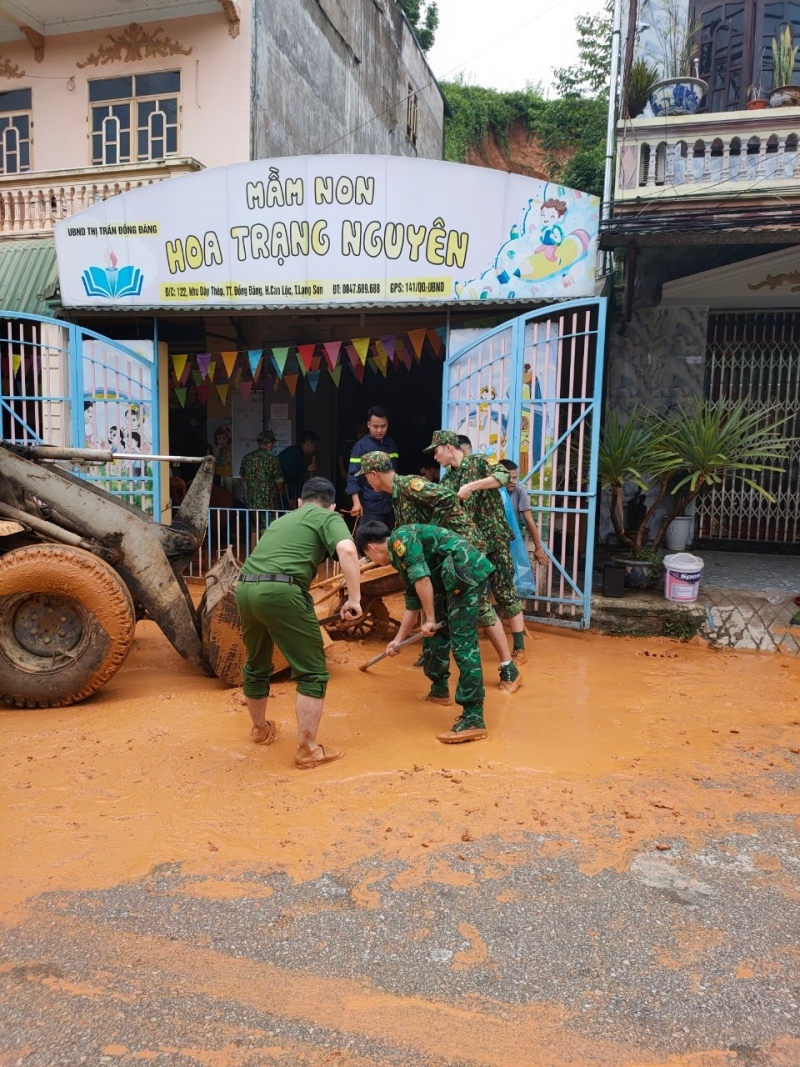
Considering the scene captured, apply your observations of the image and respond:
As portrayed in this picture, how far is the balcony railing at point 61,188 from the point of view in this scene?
34.0ft

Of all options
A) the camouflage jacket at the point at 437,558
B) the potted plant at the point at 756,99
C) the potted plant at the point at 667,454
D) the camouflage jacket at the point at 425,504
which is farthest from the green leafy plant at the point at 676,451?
the potted plant at the point at 756,99

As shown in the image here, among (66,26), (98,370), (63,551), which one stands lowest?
(63,551)

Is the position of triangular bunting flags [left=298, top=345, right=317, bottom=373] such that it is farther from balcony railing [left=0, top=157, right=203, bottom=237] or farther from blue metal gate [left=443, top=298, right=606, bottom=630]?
balcony railing [left=0, top=157, right=203, bottom=237]

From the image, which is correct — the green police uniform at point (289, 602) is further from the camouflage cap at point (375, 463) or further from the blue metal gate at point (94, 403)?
the blue metal gate at point (94, 403)

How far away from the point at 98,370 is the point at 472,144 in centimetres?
2569

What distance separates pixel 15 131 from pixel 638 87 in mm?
10085

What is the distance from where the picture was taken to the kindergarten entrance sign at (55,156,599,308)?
7.56 meters

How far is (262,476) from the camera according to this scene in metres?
9.62

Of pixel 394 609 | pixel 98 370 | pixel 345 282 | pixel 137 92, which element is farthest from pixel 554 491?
pixel 137 92

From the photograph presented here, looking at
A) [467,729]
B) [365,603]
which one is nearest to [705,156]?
[365,603]

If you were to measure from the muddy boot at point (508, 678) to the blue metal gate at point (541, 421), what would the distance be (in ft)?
5.86

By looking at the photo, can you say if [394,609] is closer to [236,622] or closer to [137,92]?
[236,622]

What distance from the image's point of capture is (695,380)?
9.28 metres

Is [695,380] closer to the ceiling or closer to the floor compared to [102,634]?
closer to the ceiling
